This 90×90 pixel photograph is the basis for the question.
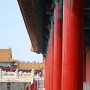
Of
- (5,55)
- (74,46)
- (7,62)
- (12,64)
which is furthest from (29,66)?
(74,46)

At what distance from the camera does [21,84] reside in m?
37.4

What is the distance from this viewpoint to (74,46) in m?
5.55

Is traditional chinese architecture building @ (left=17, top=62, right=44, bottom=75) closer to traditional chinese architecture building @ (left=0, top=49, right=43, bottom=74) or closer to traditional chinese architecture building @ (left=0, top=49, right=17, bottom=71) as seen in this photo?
traditional chinese architecture building @ (left=0, top=49, right=43, bottom=74)

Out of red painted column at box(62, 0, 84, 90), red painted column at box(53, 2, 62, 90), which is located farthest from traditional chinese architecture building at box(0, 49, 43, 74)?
red painted column at box(62, 0, 84, 90)

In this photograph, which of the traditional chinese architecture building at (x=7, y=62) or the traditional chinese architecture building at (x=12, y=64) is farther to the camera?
the traditional chinese architecture building at (x=12, y=64)

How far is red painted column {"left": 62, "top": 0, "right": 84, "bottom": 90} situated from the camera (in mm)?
5508

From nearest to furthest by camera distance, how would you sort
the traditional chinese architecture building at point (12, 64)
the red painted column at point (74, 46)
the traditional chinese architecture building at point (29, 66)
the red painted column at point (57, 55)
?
the red painted column at point (74, 46), the red painted column at point (57, 55), the traditional chinese architecture building at point (12, 64), the traditional chinese architecture building at point (29, 66)

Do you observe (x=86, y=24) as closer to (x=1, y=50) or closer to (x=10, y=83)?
(x=10, y=83)

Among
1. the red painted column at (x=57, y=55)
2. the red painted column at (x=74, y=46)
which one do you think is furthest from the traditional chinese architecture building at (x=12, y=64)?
the red painted column at (x=74, y=46)

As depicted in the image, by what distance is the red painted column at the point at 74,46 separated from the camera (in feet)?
18.1

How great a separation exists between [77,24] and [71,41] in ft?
0.83

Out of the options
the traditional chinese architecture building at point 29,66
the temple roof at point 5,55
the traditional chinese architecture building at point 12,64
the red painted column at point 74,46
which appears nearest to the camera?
the red painted column at point 74,46

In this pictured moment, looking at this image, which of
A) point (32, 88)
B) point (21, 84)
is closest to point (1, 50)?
point (21, 84)

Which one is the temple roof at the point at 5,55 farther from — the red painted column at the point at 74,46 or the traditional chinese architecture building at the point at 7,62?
the red painted column at the point at 74,46
